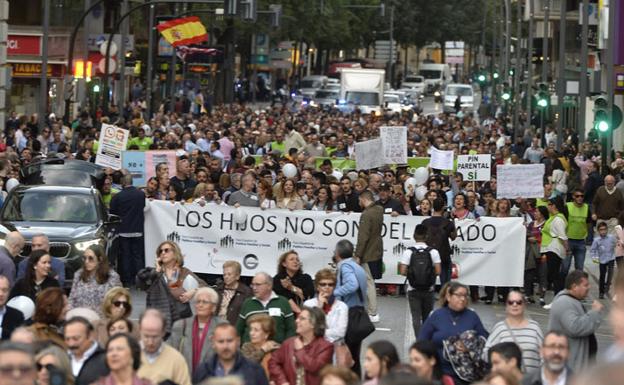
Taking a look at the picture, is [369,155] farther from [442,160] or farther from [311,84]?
[311,84]

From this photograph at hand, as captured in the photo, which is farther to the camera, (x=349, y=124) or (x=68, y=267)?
(x=349, y=124)

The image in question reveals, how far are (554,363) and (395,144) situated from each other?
21030 mm

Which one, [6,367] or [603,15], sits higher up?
[603,15]

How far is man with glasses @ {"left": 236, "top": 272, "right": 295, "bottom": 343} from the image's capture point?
1373 cm

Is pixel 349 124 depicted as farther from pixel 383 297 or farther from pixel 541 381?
pixel 541 381

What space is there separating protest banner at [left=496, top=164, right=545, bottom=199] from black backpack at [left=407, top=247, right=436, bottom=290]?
24.3ft

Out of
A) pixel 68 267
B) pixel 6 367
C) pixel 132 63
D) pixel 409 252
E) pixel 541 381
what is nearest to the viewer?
pixel 6 367

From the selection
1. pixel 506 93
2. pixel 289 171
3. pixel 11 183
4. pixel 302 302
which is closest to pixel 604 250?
pixel 289 171

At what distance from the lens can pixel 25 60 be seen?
58.8 metres

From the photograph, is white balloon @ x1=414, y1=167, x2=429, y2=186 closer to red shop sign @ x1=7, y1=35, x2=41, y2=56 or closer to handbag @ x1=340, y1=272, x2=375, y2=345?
handbag @ x1=340, y1=272, x2=375, y2=345

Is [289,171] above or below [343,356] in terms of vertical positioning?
above

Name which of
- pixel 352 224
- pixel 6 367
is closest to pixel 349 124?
pixel 352 224

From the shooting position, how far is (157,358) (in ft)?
37.0

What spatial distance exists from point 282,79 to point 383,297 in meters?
105
